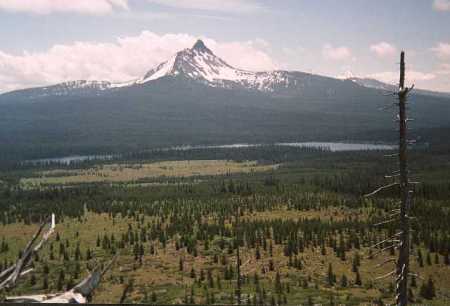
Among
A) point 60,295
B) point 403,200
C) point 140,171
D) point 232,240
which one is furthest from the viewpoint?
point 140,171

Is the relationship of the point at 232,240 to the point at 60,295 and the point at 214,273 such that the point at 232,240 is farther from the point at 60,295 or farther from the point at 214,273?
the point at 60,295

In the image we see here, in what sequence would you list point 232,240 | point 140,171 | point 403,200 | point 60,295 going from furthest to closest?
point 140,171 → point 232,240 → point 403,200 → point 60,295

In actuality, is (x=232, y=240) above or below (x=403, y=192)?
below

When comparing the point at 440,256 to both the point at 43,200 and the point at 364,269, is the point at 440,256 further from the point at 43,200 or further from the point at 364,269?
the point at 43,200

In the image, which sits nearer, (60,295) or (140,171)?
(60,295)

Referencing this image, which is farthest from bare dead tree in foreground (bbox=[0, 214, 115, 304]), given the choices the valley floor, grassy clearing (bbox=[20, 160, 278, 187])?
grassy clearing (bbox=[20, 160, 278, 187])

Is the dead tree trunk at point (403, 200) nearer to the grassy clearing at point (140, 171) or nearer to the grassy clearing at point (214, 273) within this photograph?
the grassy clearing at point (214, 273)

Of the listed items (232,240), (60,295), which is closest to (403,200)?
(60,295)

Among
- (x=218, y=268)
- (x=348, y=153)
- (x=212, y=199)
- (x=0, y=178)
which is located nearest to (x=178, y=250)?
(x=218, y=268)
